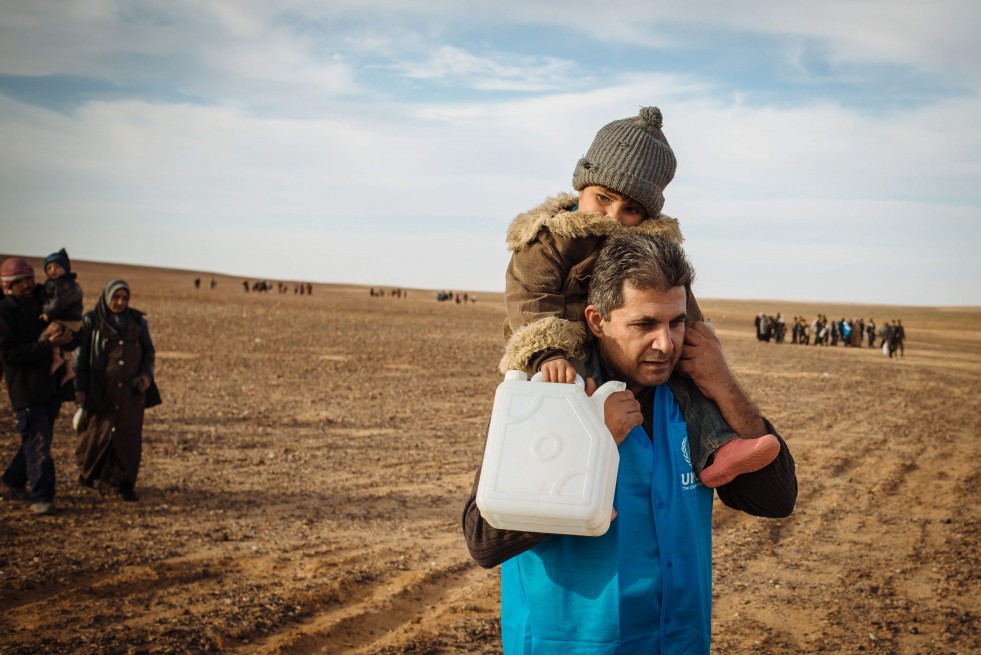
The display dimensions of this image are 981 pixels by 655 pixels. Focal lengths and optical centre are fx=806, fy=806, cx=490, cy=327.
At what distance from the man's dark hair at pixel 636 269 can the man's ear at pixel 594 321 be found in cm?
2

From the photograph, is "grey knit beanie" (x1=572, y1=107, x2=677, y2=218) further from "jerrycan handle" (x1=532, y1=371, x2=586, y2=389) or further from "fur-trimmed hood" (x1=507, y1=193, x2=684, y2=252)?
"jerrycan handle" (x1=532, y1=371, x2=586, y2=389)

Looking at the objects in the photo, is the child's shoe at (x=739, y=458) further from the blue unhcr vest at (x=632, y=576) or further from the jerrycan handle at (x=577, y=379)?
the jerrycan handle at (x=577, y=379)

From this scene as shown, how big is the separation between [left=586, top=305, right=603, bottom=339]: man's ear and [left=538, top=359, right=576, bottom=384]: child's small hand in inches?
11.0

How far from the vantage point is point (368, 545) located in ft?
22.6

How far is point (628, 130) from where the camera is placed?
3.08 m

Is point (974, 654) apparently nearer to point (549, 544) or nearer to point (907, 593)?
point (907, 593)

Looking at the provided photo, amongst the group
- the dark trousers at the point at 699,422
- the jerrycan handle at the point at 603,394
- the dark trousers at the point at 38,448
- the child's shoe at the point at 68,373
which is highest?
the jerrycan handle at the point at 603,394

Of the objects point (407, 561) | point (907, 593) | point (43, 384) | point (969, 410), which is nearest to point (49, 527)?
point (43, 384)

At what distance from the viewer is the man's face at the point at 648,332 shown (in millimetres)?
2354

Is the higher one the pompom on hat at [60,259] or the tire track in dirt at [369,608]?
the pompom on hat at [60,259]

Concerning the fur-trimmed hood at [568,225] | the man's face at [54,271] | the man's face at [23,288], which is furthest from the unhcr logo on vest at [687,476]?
the man's face at [54,271]

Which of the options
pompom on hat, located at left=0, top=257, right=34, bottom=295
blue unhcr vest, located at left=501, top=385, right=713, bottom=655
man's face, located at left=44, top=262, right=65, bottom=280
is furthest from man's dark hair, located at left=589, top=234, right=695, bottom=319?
man's face, located at left=44, top=262, right=65, bottom=280

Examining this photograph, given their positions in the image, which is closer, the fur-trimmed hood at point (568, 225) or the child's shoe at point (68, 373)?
the fur-trimmed hood at point (568, 225)

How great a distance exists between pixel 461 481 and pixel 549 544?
703 cm
